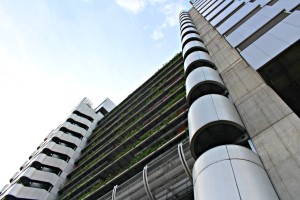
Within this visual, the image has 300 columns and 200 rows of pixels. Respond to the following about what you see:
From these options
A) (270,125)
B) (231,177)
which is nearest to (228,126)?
(270,125)

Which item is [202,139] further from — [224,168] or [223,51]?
[223,51]

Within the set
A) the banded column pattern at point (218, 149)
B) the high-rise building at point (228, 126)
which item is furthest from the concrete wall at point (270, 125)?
the banded column pattern at point (218, 149)

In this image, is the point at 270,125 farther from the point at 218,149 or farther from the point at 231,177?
the point at 231,177

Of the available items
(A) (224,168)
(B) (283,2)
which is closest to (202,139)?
(A) (224,168)

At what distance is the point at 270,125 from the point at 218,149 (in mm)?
2280

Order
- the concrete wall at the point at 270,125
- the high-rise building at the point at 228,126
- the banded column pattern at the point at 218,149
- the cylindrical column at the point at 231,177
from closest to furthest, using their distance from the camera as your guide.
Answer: the cylindrical column at the point at 231,177, the banded column pattern at the point at 218,149, the concrete wall at the point at 270,125, the high-rise building at the point at 228,126

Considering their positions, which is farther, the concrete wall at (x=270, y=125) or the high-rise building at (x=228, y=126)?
the high-rise building at (x=228, y=126)

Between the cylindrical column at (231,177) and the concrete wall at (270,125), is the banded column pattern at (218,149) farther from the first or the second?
the concrete wall at (270,125)

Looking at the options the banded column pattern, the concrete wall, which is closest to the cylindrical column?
the banded column pattern

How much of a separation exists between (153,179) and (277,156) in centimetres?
697

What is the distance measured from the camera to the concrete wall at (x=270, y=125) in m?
7.26

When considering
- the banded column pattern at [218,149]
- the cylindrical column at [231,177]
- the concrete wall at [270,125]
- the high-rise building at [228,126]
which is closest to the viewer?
the cylindrical column at [231,177]

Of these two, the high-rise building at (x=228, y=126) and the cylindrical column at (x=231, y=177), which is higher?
the high-rise building at (x=228, y=126)

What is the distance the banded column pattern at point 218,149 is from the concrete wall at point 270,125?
1.32 feet
